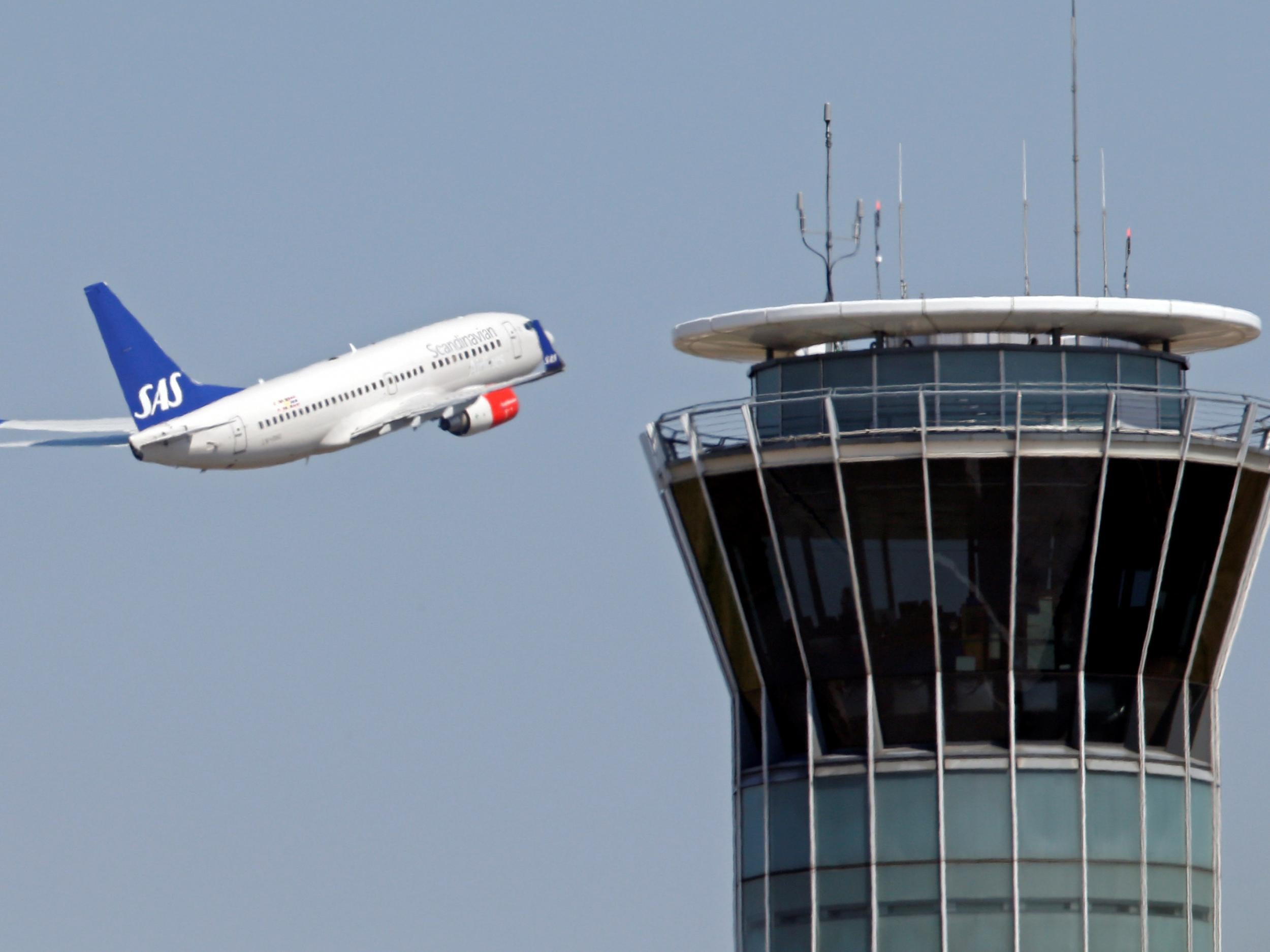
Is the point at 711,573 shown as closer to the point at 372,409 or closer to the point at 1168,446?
the point at 1168,446

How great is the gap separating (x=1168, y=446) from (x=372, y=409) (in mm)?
82402

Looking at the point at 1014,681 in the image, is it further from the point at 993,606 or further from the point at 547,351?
the point at 547,351

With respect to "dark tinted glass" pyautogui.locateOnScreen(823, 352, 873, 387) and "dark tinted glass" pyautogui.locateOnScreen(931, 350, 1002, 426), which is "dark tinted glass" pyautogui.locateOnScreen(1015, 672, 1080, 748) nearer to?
"dark tinted glass" pyautogui.locateOnScreen(931, 350, 1002, 426)

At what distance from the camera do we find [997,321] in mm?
65938

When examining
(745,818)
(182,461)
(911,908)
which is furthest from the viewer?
(182,461)

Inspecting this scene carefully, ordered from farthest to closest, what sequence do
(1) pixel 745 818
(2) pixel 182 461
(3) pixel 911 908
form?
(2) pixel 182 461, (1) pixel 745 818, (3) pixel 911 908

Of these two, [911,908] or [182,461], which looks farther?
[182,461]

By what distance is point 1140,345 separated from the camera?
67688mm

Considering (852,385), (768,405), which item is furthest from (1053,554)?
(768,405)

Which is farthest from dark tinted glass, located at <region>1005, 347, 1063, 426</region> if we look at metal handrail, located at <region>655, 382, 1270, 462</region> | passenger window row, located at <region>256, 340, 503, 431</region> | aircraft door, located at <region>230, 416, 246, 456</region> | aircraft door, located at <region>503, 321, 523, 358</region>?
aircraft door, located at <region>503, 321, 523, 358</region>

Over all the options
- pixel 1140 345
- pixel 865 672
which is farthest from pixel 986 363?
pixel 865 672

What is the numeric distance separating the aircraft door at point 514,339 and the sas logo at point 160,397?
780 inches

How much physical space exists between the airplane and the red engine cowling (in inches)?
2.1

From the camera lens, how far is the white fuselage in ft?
446
